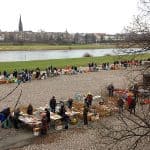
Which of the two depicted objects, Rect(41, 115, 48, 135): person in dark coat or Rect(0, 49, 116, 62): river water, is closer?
Rect(41, 115, 48, 135): person in dark coat

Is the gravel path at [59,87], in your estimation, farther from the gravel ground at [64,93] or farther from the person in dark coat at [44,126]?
the person in dark coat at [44,126]

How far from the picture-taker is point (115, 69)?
50500 millimetres

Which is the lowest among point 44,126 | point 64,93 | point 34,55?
point 34,55

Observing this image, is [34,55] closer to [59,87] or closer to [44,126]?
[59,87]

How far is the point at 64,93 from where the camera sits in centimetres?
3078

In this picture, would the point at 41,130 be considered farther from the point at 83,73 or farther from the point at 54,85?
the point at 83,73

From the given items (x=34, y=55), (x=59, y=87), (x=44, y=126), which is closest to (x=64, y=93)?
(x=59, y=87)

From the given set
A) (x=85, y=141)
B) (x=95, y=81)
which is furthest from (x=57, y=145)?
(x=95, y=81)

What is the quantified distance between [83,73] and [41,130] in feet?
91.4

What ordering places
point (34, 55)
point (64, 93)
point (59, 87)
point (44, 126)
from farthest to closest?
1. point (34, 55)
2. point (59, 87)
3. point (64, 93)
4. point (44, 126)

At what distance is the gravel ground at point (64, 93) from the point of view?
55.1 ft

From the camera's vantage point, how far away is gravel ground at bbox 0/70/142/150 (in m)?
16.8

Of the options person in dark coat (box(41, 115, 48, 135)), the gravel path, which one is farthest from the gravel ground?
person in dark coat (box(41, 115, 48, 135))

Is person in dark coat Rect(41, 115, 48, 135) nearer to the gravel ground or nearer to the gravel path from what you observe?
the gravel ground
